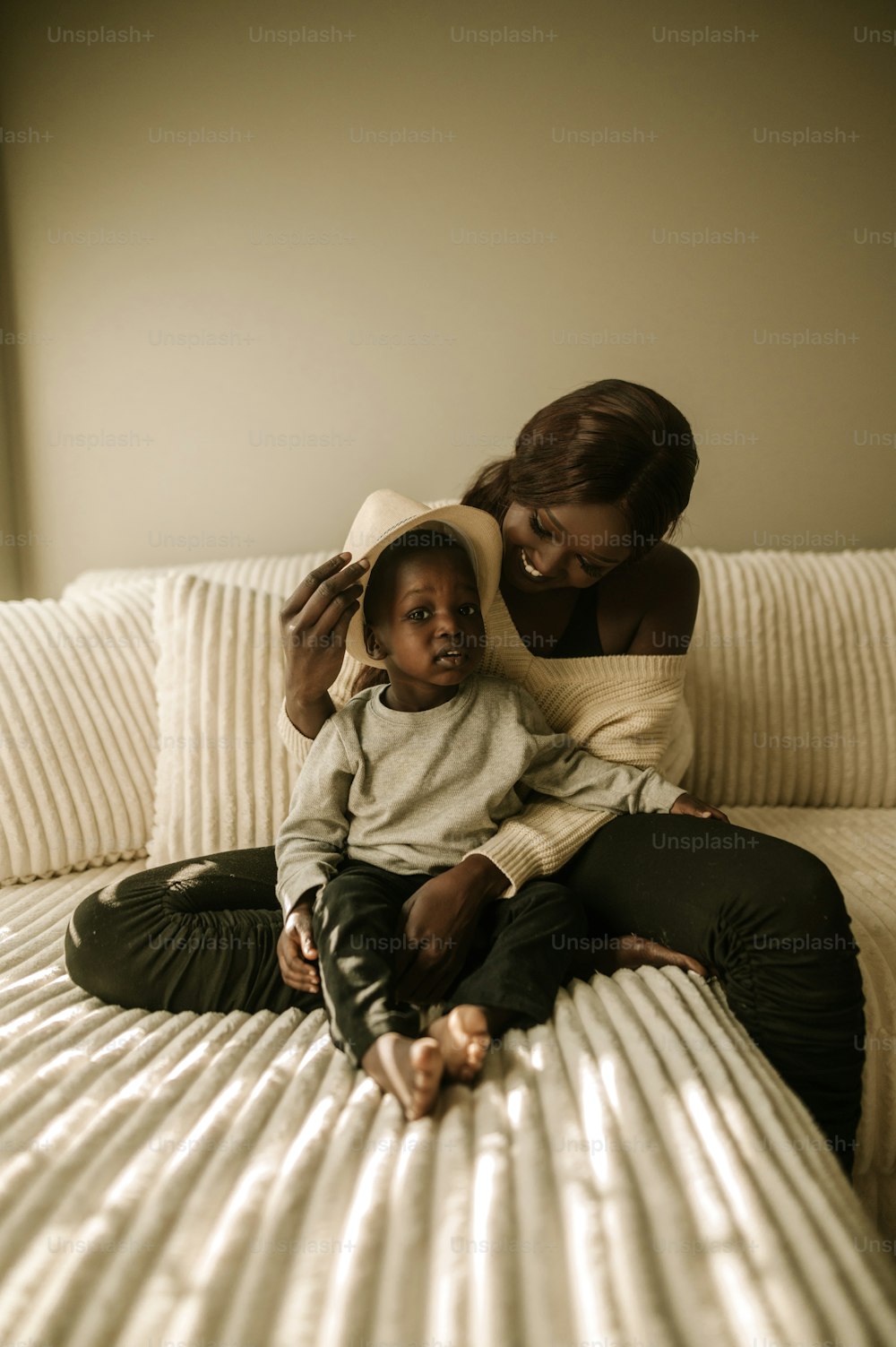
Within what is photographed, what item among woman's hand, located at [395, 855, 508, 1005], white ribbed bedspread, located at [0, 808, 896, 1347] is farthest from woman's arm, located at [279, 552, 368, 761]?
white ribbed bedspread, located at [0, 808, 896, 1347]

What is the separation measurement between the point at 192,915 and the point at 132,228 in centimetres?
160

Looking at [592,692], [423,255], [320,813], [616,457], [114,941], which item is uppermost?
[423,255]

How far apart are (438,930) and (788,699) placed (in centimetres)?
98

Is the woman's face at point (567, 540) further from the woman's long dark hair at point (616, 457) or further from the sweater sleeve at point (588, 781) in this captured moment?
the sweater sleeve at point (588, 781)

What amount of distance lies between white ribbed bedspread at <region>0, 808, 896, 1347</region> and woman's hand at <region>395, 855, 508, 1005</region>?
0.13 meters

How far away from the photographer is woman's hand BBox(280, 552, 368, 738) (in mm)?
1104

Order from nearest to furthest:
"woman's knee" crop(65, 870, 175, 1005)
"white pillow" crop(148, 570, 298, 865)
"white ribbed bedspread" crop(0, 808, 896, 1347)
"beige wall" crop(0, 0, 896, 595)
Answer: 1. "white ribbed bedspread" crop(0, 808, 896, 1347)
2. "woman's knee" crop(65, 870, 175, 1005)
3. "white pillow" crop(148, 570, 298, 865)
4. "beige wall" crop(0, 0, 896, 595)

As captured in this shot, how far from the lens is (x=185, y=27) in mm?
1899

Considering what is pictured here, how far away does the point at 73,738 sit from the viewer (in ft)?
4.63

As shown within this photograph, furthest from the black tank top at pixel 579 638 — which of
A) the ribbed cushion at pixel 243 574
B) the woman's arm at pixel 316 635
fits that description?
the ribbed cushion at pixel 243 574

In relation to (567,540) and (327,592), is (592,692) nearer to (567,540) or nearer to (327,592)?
(567,540)

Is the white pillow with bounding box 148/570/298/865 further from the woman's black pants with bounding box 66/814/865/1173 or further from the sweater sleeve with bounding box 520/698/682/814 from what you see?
the sweater sleeve with bounding box 520/698/682/814

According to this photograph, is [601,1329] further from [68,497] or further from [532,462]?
[68,497]

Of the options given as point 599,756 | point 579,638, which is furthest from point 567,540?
point 599,756
